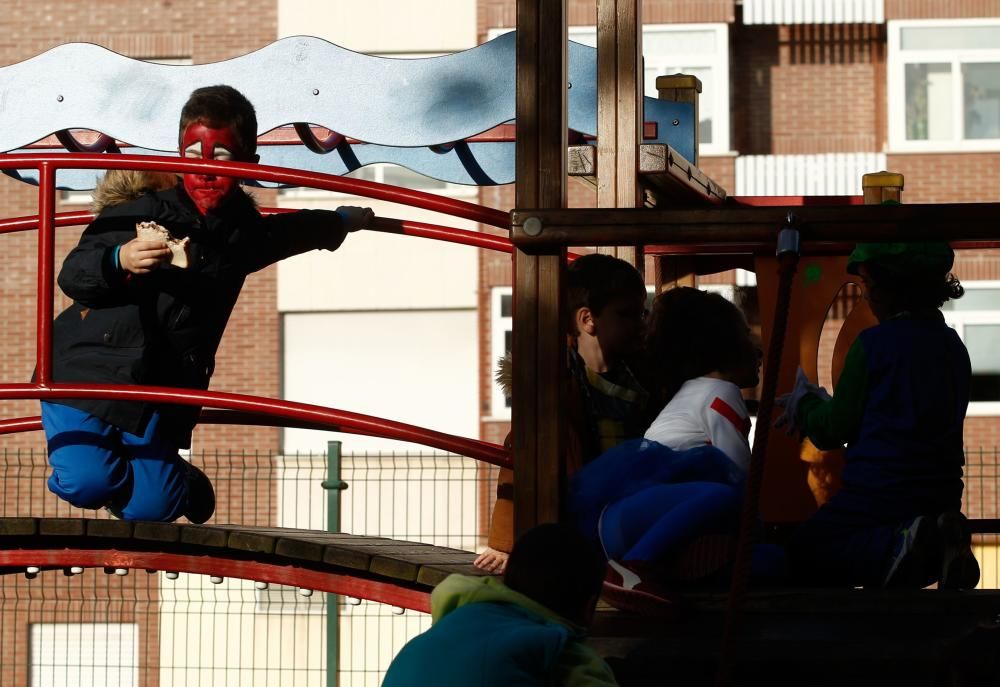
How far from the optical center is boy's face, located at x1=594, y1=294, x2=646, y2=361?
4.11m

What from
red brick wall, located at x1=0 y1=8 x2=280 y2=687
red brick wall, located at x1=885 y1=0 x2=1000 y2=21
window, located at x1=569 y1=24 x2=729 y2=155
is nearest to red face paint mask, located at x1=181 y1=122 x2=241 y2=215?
red brick wall, located at x1=0 y1=8 x2=280 y2=687

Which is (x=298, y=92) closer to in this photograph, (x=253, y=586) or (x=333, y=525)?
(x=333, y=525)

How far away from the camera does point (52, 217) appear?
4.54 meters

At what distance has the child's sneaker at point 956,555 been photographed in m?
3.56

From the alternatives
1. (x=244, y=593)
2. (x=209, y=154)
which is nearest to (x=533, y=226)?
(x=209, y=154)

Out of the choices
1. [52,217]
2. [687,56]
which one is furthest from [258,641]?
[52,217]

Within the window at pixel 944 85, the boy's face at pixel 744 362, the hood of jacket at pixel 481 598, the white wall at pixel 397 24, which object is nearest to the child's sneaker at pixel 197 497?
the boy's face at pixel 744 362

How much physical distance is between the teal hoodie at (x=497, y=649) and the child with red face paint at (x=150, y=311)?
5.91ft

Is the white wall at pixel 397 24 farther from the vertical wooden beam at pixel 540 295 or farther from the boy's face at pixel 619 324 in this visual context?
the vertical wooden beam at pixel 540 295

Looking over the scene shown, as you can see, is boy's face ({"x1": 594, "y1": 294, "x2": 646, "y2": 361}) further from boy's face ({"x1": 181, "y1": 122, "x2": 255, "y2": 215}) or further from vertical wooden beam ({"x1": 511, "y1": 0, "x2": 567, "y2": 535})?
boy's face ({"x1": 181, "y1": 122, "x2": 255, "y2": 215})

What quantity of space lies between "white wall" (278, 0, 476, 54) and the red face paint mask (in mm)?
15290

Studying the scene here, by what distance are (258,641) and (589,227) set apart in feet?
53.3

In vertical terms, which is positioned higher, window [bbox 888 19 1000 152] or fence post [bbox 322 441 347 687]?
window [bbox 888 19 1000 152]

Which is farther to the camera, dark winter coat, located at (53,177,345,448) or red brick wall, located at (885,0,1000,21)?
red brick wall, located at (885,0,1000,21)
